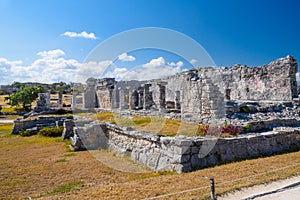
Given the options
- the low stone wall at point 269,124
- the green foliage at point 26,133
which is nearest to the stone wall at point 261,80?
the low stone wall at point 269,124

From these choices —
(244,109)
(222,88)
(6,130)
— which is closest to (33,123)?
(6,130)

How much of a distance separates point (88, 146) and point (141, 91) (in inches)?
613

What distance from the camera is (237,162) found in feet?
22.3

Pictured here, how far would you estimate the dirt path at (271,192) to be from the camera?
172 inches

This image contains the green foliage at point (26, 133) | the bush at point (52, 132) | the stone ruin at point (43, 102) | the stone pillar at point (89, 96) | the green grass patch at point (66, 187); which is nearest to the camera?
the green grass patch at point (66, 187)

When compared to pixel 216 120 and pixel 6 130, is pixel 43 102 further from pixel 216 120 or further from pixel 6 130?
pixel 216 120

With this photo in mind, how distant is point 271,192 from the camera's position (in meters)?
4.55

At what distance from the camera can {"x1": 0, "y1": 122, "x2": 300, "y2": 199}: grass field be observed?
495 centimetres

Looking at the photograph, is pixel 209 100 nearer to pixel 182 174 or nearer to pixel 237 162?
pixel 237 162

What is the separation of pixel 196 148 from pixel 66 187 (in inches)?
142

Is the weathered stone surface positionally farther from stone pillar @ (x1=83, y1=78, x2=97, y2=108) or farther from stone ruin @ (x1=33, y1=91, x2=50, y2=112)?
stone pillar @ (x1=83, y1=78, x2=97, y2=108)

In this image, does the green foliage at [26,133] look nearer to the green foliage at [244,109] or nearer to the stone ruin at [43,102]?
the stone ruin at [43,102]

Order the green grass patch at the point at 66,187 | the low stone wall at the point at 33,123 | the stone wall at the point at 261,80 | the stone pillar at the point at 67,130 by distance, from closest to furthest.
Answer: the green grass patch at the point at 66,187, the stone pillar at the point at 67,130, the low stone wall at the point at 33,123, the stone wall at the point at 261,80

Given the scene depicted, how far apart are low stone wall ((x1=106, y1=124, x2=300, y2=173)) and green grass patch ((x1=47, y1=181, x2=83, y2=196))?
88.6 inches
